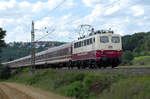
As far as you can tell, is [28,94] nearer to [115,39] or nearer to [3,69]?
[115,39]

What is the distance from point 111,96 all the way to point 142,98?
2588mm

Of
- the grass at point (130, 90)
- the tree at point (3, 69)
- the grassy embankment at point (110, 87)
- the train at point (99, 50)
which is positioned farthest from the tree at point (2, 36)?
the grass at point (130, 90)

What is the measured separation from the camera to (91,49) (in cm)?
2828

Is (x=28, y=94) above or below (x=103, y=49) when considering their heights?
below

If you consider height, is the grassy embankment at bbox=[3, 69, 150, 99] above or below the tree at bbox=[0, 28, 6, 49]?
below

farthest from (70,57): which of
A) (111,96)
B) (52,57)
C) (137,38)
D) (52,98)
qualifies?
(137,38)

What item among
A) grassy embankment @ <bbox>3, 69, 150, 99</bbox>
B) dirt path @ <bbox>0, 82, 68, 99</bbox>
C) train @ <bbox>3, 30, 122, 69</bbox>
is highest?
train @ <bbox>3, 30, 122, 69</bbox>

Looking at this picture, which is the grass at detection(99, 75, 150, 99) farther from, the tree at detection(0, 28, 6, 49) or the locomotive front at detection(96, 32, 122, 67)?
the tree at detection(0, 28, 6, 49)

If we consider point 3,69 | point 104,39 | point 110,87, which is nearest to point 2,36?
point 3,69

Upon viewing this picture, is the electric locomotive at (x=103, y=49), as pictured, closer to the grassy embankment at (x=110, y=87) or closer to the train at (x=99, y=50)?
the train at (x=99, y=50)

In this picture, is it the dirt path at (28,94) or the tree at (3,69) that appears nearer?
the dirt path at (28,94)

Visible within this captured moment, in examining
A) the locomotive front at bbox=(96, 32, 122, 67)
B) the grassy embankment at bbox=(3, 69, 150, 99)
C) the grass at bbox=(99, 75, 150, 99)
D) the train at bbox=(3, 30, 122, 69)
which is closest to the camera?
the grass at bbox=(99, 75, 150, 99)

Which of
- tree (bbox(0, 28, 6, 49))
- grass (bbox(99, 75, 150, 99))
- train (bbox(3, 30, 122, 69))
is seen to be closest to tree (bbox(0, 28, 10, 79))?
tree (bbox(0, 28, 6, 49))

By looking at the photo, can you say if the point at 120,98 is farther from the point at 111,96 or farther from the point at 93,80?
the point at 93,80
